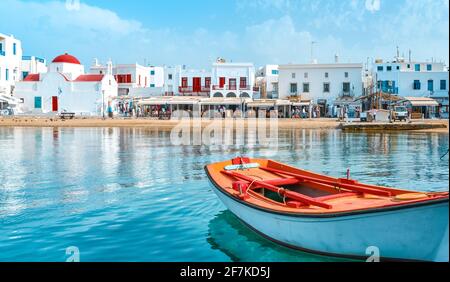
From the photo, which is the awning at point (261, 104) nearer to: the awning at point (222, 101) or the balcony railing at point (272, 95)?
the awning at point (222, 101)

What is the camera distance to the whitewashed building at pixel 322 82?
51094 millimetres

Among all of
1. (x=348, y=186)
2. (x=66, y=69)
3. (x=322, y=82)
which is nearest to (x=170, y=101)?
(x=66, y=69)

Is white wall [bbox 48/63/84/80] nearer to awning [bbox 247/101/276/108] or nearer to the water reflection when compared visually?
awning [bbox 247/101/276/108]

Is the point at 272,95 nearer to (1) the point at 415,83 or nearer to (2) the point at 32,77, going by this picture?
(1) the point at 415,83

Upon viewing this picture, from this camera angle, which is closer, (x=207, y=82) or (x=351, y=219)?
(x=351, y=219)

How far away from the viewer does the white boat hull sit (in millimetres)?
5492

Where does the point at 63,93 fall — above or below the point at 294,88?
below

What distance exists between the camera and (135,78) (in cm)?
6084

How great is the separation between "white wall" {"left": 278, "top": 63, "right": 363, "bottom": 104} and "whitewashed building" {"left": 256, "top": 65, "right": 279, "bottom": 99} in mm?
3115

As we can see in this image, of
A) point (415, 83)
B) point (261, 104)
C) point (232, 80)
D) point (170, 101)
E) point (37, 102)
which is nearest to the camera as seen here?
point (261, 104)

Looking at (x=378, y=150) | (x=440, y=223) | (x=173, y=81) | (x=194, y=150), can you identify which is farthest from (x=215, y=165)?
(x=173, y=81)

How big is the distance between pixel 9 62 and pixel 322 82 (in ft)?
114
